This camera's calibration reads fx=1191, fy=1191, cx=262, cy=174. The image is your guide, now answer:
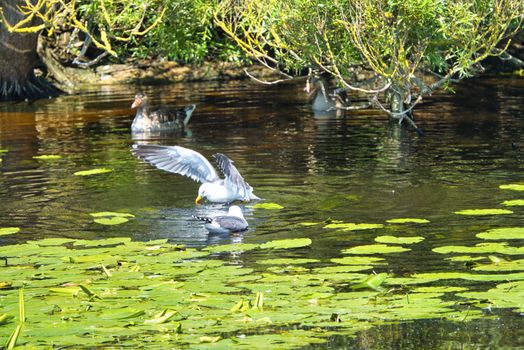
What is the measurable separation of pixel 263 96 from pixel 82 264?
17.8 m

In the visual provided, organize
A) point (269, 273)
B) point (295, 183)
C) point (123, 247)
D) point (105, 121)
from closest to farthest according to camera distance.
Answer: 1. point (269, 273)
2. point (123, 247)
3. point (295, 183)
4. point (105, 121)

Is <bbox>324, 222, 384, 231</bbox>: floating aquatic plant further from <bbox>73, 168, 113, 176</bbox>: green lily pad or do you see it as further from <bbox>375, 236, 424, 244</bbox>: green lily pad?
<bbox>73, 168, 113, 176</bbox>: green lily pad

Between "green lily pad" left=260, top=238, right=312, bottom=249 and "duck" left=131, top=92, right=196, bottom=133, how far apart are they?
36.7 ft

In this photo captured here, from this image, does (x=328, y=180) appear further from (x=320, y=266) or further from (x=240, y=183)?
(x=320, y=266)

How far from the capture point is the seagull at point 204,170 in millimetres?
14180

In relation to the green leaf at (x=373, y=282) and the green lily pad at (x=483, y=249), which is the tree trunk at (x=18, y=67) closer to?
the green lily pad at (x=483, y=249)

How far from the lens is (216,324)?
28.3 feet

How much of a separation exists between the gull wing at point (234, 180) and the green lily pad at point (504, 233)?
3265 mm

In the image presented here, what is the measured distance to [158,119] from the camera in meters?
23.1

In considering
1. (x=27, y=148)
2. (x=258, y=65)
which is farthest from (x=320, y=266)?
(x=258, y=65)

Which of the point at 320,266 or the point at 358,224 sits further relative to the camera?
the point at 358,224

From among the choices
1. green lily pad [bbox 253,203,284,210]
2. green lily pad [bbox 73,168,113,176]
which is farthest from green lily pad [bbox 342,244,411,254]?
green lily pad [bbox 73,168,113,176]

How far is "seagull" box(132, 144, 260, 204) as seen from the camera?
1418 centimetres

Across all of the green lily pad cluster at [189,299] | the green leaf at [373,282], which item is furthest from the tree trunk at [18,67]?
the green leaf at [373,282]
